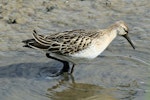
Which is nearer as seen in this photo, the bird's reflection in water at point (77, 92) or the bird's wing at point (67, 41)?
the bird's reflection in water at point (77, 92)

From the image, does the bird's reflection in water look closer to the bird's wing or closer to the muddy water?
the muddy water

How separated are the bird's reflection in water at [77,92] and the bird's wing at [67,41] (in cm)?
61

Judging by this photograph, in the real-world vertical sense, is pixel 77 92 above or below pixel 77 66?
below

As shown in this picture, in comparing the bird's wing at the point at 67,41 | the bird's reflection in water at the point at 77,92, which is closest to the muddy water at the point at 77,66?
the bird's reflection in water at the point at 77,92

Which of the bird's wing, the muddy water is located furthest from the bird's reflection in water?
the bird's wing

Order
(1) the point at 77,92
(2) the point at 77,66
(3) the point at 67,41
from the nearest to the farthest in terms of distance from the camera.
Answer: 1. (1) the point at 77,92
2. (3) the point at 67,41
3. (2) the point at 77,66

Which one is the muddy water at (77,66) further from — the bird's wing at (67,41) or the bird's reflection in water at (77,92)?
the bird's wing at (67,41)

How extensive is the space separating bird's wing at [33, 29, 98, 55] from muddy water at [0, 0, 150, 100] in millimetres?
650

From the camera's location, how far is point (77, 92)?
835cm

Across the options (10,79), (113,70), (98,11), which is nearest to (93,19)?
(98,11)

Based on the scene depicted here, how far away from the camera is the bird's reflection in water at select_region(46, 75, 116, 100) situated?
8.15 metres

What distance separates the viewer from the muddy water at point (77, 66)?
27.2 feet

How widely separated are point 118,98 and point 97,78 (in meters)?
0.79

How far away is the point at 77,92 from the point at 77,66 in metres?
1.00
